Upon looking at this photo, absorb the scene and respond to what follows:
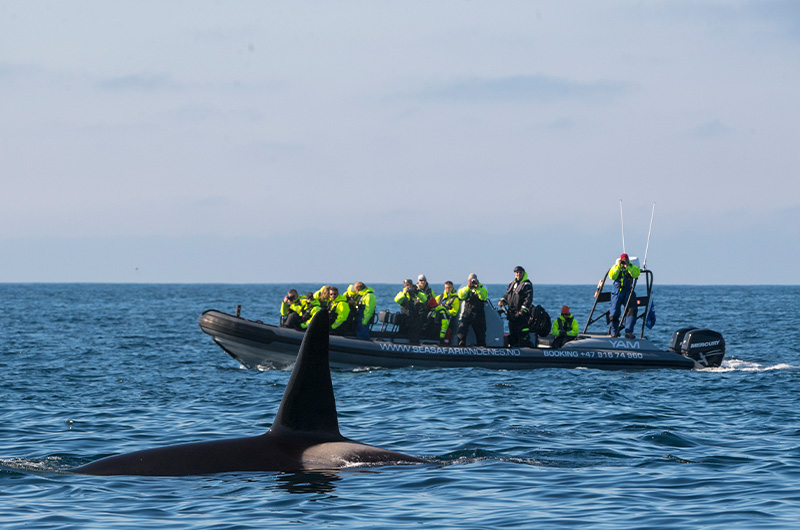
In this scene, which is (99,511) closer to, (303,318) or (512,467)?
(512,467)

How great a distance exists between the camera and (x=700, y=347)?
2473cm

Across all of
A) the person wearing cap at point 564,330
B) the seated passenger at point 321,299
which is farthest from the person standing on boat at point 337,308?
the person wearing cap at point 564,330

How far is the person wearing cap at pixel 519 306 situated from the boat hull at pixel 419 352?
1.69ft

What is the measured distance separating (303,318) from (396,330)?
2452mm

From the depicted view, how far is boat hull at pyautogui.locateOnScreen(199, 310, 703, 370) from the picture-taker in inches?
902

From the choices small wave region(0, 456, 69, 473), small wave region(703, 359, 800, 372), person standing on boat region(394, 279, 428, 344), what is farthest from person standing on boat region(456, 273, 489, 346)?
small wave region(0, 456, 69, 473)

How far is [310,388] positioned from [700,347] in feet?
56.4

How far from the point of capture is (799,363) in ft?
88.9

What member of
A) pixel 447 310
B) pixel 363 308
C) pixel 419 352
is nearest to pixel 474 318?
pixel 447 310

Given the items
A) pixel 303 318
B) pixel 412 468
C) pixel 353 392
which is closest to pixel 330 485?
pixel 412 468

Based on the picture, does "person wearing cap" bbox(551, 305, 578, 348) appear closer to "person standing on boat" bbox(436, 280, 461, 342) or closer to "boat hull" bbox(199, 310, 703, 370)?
"boat hull" bbox(199, 310, 703, 370)

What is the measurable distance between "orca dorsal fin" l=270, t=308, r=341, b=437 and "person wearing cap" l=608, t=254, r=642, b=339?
14789 millimetres

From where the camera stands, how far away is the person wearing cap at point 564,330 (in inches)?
954

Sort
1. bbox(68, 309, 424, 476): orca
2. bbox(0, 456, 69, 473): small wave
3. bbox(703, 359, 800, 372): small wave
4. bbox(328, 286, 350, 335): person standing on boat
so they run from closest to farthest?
1. bbox(68, 309, 424, 476): orca
2. bbox(0, 456, 69, 473): small wave
3. bbox(328, 286, 350, 335): person standing on boat
4. bbox(703, 359, 800, 372): small wave
